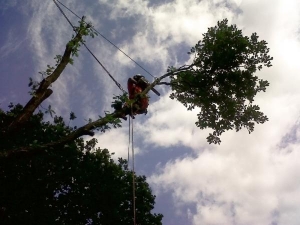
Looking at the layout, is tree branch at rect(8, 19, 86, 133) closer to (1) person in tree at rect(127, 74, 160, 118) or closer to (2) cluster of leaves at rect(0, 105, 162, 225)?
(1) person in tree at rect(127, 74, 160, 118)

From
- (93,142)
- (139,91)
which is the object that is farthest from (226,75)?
(93,142)


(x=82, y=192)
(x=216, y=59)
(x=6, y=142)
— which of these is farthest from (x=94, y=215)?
(x=216, y=59)

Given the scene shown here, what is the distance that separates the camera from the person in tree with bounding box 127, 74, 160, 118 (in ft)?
29.2

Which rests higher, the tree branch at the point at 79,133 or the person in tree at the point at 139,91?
the person in tree at the point at 139,91

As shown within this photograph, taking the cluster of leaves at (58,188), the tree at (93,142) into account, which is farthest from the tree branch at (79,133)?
the cluster of leaves at (58,188)

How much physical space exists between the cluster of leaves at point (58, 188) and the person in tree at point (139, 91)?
6.22 metres

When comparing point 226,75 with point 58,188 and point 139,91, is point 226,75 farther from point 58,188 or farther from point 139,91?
point 58,188

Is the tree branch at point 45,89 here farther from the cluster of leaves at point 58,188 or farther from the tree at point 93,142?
the cluster of leaves at point 58,188

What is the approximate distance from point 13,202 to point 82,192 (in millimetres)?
3309

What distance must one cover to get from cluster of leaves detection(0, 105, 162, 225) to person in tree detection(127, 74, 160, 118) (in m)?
6.22

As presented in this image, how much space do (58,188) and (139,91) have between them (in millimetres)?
8444

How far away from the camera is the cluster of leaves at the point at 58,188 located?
45.0ft

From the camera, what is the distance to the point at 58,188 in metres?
14.8

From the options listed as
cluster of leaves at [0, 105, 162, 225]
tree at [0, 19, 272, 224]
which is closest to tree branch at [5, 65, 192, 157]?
tree at [0, 19, 272, 224]
